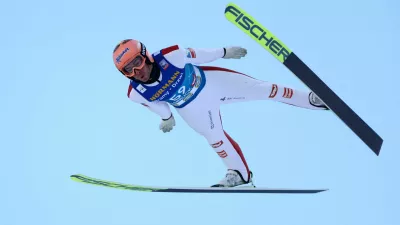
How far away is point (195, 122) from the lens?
26.7ft

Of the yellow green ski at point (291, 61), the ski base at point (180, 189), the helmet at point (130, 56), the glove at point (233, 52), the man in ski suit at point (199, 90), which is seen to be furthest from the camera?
the ski base at point (180, 189)

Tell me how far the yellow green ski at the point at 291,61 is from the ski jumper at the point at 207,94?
1377mm

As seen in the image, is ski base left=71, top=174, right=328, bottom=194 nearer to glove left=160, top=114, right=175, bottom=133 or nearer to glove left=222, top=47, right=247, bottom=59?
glove left=160, top=114, right=175, bottom=133

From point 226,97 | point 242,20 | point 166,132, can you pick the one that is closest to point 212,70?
point 226,97

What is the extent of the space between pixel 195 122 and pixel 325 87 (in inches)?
76.8

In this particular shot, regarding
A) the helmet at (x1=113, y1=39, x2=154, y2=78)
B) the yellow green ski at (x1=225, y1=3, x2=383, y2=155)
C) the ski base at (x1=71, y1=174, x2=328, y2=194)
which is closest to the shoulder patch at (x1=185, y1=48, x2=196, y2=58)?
the helmet at (x1=113, y1=39, x2=154, y2=78)

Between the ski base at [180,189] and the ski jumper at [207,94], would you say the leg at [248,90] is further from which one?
the ski base at [180,189]

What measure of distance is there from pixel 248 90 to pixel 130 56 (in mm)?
1494

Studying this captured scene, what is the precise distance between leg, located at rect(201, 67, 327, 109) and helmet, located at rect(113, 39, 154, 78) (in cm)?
92

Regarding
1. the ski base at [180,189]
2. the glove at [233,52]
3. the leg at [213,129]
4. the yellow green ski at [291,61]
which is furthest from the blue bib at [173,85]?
the yellow green ski at [291,61]

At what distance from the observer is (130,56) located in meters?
7.41

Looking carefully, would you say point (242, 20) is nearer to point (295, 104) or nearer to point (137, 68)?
point (137, 68)

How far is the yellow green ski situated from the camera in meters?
6.44

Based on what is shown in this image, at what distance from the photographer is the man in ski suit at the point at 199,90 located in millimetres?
7574
